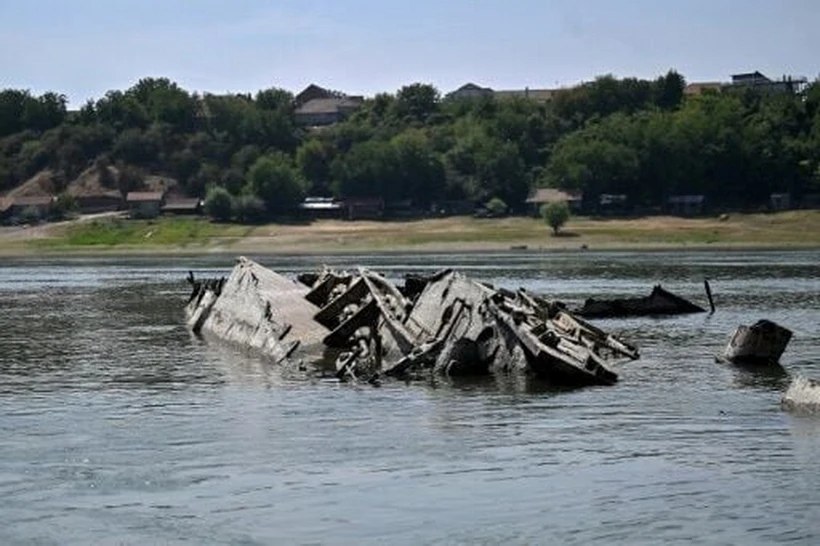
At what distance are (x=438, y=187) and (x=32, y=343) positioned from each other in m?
115

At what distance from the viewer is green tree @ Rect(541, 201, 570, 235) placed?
136250 millimetres

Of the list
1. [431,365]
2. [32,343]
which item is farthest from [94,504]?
[32,343]

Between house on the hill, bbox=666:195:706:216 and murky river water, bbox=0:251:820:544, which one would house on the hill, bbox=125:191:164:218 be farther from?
murky river water, bbox=0:251:820:544

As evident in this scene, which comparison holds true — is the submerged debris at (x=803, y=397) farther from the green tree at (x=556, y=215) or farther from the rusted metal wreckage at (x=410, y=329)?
the green tree at (x=556, y=215)

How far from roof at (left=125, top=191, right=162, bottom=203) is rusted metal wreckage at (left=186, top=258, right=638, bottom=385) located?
11928 cm

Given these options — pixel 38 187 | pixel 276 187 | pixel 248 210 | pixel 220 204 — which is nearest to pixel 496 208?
pixel 276 187

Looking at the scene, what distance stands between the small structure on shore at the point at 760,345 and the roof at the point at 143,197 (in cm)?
13598

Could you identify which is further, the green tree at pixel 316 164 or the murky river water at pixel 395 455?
the green tree at pixel 316 164

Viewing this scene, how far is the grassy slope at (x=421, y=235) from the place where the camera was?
5212 inches

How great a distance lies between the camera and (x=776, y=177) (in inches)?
5925

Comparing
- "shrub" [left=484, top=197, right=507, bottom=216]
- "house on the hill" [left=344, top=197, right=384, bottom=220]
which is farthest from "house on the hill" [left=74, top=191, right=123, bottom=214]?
"shrub" [left=484, top=197, right=507, bottom=216]

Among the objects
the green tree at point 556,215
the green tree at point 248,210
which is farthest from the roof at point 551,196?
the green tree at point 248,210

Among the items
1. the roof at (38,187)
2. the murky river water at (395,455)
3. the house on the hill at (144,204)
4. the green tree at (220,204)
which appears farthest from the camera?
the roof at (38,187)

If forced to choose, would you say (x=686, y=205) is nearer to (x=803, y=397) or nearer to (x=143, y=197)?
(x=143, y=197)
